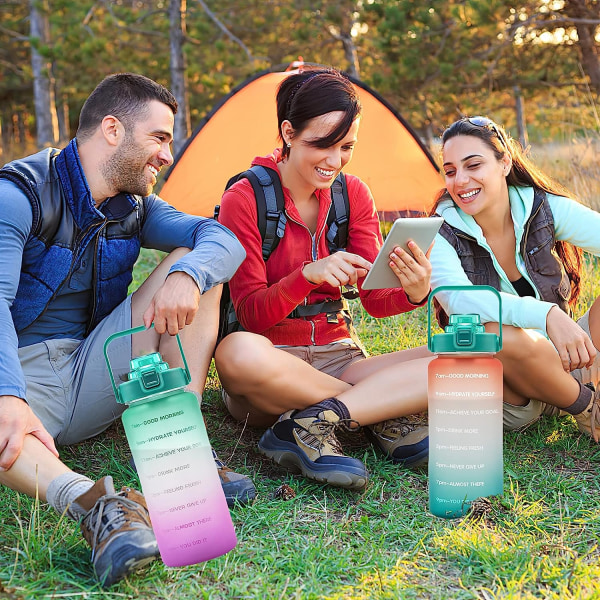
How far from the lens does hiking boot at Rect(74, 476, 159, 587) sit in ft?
4.98

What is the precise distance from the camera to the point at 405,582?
161 centimetres

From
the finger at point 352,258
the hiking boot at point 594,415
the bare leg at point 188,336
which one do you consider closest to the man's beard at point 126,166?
the bare leg at point 188,336

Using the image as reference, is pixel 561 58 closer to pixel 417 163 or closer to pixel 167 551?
pixel 417 163

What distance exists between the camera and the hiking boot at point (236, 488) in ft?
6.53

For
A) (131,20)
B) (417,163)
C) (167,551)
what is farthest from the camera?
(131,20)

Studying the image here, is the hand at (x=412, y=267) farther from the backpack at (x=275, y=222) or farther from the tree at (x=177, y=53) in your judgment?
the tree at (x=177, y=53)

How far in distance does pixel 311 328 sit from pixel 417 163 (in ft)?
10.8

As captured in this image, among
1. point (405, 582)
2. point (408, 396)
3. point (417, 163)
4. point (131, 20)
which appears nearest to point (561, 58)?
point (417, 163)

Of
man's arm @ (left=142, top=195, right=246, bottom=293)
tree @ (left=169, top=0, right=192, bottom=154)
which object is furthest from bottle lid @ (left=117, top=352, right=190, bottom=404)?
tree @ (left=169, top=0, right=192, bottom=154)

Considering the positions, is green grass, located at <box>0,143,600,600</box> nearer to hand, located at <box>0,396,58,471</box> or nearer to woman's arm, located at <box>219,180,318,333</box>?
hand, located at <box>0,396,58,471</box>

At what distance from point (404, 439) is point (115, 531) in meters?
1.05

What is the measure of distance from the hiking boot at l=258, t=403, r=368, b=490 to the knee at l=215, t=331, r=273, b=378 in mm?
199

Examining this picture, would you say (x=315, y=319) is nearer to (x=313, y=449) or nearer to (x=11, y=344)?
(x=313, y=449)

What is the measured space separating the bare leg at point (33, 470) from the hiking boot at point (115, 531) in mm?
112
